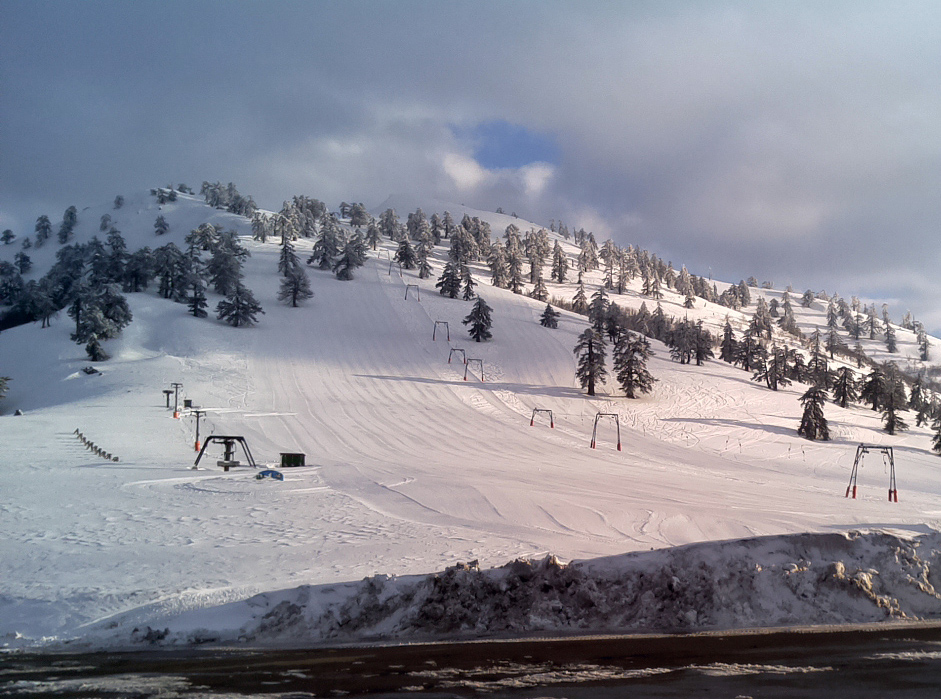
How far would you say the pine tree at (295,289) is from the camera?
6850 centimetres

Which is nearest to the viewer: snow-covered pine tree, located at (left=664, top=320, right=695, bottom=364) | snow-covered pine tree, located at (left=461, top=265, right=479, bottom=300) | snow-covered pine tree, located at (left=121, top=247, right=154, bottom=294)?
snow-covered pine tree, located at (left=664, top=320, right=695, bottom=364)

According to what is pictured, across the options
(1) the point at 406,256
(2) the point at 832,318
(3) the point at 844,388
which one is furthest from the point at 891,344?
(1) the point at 406,256

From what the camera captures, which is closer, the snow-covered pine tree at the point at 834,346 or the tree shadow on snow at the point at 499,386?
the tree shadow on snow at the point at 499,386

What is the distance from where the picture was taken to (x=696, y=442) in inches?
1316

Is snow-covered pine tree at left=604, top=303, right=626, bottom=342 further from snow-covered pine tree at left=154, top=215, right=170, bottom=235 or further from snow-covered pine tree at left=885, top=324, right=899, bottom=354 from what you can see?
snow-covered pine tree at left=154, top=215, right=170, bottom=235

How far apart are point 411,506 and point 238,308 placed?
50037 mm

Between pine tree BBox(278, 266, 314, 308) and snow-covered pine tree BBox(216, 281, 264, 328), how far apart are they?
32.4 feet

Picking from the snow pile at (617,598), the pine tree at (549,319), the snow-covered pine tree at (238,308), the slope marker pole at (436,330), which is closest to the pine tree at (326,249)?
the snow-covered pine tree at (238,308)

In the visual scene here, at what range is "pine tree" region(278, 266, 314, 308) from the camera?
2697 inches

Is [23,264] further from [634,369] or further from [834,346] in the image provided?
[834,346]

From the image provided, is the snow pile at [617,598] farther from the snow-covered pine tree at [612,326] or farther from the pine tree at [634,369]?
the snow-covered pine tree at [612,326]

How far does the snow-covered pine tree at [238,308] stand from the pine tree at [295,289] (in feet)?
32.4

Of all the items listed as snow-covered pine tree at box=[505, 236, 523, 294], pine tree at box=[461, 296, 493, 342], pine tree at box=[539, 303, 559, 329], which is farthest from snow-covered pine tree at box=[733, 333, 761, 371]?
snow-covered pine tree at box=[505, 236, 523, 294]

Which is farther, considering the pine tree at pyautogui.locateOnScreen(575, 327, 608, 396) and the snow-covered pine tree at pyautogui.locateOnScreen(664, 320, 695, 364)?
the snow-covered pine tree at pyautogui.locateOnScreen(664, 320, 695, 364)
